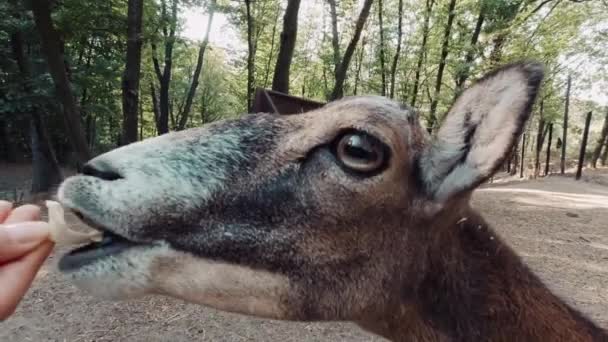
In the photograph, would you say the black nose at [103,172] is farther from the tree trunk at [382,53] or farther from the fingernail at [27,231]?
the tree trunk at [382,53]

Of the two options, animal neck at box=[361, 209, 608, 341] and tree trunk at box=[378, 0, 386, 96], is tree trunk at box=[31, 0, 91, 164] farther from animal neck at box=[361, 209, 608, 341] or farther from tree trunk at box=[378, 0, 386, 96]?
tree trunk at box=[378, 0, 386, 96]

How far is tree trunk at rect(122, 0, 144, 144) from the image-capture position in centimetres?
899

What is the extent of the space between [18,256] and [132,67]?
26.3 feet

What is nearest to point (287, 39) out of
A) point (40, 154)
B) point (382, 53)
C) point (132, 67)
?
point (132, 67)

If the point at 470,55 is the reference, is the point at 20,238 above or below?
below

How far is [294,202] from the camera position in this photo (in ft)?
6.09

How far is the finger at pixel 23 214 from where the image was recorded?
1.89 meters

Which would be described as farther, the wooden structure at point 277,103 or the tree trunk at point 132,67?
the tree trunk at point 132,67

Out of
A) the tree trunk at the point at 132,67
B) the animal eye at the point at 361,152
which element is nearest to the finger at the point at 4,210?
the animal eye at the point at 361,152

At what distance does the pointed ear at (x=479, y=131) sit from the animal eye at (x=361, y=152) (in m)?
0.25

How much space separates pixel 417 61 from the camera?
20250 millimetres

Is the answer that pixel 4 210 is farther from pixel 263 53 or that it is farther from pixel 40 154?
pixel 263 53

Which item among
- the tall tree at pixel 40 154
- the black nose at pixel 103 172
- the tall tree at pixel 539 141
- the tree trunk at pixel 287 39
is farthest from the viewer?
the tall tree at pixel 539 141

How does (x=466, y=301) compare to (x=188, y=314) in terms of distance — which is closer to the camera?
(x=466, y=301)
